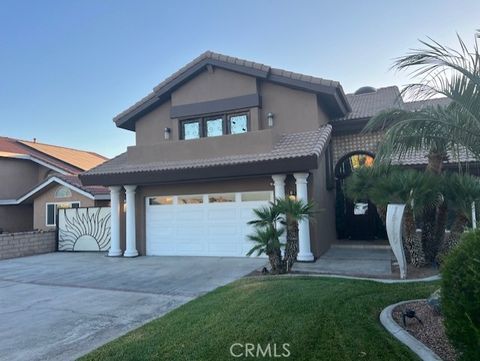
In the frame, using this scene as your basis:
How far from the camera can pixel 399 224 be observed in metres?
7.87

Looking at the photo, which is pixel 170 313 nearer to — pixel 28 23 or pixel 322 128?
pixel 322 128

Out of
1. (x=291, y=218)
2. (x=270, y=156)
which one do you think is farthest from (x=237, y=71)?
(x=291, y=218)

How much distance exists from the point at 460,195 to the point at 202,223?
28.4ft

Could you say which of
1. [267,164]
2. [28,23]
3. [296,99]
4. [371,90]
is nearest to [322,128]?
[296,99]

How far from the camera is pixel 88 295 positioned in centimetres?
797

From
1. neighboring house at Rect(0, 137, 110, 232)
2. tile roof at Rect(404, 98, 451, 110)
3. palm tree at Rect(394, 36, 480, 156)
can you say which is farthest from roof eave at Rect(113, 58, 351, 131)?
neighboring house at Rect(0, 137, 110, 232)

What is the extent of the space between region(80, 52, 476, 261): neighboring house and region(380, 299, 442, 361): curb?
585 centimetres

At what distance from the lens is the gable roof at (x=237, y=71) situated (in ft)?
40.5

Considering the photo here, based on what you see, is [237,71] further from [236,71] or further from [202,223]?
[202,223]

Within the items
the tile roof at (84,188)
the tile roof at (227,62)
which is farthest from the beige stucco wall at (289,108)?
the tile roof at (84,188)

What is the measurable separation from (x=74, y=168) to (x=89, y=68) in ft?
31.7

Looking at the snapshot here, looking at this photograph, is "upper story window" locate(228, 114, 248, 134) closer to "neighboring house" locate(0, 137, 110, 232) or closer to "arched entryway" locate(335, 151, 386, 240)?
"arched entryway" locate(335, 151, 386, 240)

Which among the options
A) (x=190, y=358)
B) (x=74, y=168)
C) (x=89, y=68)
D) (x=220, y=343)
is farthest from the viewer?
(x=74, y=168)

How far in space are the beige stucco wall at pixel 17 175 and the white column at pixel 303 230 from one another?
71.0 feet
